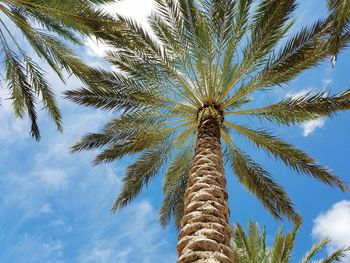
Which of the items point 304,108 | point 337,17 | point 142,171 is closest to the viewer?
point 337,17

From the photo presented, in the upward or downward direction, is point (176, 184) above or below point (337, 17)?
above

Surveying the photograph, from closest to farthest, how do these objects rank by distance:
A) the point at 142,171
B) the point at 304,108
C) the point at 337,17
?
1. the point at 337,17
2. the point at 304,108
3. the point at 142,171

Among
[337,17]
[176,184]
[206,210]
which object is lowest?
[206,210]

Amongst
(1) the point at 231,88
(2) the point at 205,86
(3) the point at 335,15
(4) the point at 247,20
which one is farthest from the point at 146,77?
(3) the point at 335,15

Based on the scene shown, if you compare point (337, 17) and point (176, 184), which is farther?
point (176, 184)

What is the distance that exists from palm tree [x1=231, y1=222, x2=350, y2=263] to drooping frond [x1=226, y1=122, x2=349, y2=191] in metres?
1.60

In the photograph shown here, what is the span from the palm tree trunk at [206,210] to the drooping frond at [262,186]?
2192 mm

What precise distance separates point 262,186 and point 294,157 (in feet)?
3.86

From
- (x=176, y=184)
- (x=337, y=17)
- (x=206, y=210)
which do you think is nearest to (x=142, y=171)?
(x=176, y=184)

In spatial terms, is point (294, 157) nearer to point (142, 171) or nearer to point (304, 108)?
point (304, 108)

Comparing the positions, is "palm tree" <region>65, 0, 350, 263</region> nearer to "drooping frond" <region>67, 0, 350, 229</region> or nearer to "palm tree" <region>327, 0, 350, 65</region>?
"drooping frond" <region>67, 0, 350, 229</region>

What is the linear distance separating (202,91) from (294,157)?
2.97 metres

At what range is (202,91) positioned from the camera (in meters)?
10.6

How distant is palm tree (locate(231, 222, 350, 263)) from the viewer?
35.9 ft
